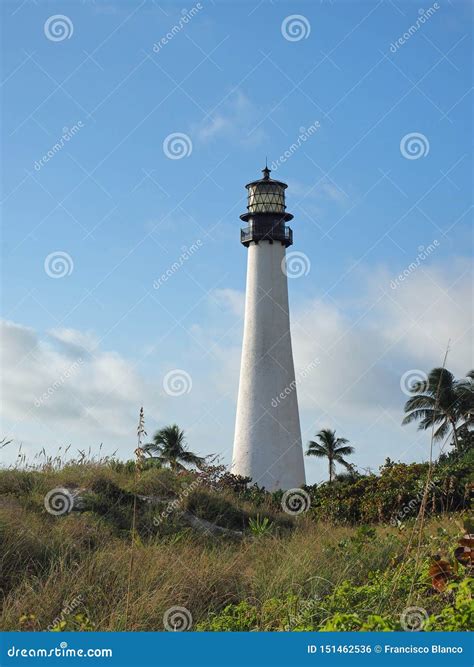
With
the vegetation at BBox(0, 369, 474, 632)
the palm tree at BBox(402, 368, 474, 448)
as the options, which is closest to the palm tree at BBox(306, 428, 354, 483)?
the palm tree at BBox(402, 368, 474, 448)

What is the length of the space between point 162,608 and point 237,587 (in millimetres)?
1239

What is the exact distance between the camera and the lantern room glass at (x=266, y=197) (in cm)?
2997

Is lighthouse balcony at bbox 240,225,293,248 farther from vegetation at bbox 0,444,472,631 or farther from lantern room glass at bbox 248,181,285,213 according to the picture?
vegetation at bbox 0,444,472,631

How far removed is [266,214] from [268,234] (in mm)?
1065

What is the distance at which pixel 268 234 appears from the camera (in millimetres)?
29094

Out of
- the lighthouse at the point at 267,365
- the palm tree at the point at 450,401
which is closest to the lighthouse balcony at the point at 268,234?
the lighthouse at the point at 267,365

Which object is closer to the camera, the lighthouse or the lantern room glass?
the lighthouse

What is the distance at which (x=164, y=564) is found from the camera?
26.9 feet

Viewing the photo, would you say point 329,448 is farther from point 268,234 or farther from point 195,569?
point 195,569

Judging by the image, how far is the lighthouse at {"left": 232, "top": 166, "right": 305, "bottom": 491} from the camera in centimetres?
2756

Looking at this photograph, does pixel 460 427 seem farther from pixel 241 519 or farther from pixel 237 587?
pixel 237 587

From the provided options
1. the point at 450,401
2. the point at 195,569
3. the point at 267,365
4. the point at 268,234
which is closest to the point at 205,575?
the point at 195,569

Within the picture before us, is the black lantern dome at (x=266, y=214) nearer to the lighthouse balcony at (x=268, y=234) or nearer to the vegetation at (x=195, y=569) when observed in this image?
the lighthouse balcony at (x=268, y=234)

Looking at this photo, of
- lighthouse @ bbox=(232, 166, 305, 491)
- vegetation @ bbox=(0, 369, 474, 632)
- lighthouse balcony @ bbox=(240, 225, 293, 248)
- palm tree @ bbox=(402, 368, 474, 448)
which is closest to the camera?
vegetation @ bbox=(0, 369, 474, 632)
